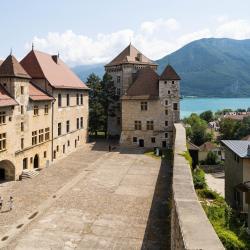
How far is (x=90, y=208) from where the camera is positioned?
24609mm

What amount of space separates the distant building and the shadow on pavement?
5.94m

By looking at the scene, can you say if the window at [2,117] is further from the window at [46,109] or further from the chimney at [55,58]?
the chimney at [55,58]

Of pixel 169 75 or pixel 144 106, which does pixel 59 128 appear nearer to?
pixel 144 106

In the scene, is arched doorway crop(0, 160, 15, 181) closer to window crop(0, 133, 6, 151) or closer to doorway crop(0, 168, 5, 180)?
doorway crop(0, 168, 5, 180)

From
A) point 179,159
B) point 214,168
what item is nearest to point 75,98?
point 179,159

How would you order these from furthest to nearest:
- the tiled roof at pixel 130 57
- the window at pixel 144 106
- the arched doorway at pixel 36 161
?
the tiled roof at pixel 130 57, the window at pixel 144 106, the arched doorway at pixel 36 161

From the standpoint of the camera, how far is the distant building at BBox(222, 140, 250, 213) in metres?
27.4

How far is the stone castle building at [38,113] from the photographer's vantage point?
3381 centimetres

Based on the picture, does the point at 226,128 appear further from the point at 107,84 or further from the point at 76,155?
the point at 76,155

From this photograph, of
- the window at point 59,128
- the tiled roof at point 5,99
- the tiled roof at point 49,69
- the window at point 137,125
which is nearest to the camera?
the tiled roof at point 5,99

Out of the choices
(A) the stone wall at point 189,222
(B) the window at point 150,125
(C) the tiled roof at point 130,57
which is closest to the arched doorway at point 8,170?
(A) the stone wall at point 189,222

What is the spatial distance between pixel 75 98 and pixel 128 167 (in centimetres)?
1790

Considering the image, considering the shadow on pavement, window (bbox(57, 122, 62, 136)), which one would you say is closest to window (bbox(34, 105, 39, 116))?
window (bbox(57, 122, 62, 136))

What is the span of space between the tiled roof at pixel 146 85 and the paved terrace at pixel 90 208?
15983 mm
